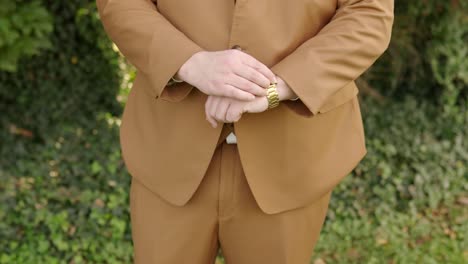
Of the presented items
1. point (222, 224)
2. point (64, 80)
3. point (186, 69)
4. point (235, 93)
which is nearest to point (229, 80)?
point (235, 93)

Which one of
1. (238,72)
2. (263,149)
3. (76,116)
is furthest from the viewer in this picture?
(76,116)

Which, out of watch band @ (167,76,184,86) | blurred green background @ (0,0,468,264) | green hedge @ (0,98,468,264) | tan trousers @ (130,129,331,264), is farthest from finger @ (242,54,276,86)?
green hedge @ (0,98,468,264)

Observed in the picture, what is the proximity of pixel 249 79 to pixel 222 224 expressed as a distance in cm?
59

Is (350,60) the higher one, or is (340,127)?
(350,60)

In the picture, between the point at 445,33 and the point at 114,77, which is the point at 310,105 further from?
the point at 114,77

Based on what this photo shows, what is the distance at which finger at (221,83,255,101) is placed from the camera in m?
1.62

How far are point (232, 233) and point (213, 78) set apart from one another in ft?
2.02

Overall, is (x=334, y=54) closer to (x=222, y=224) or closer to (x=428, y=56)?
(x=222, y=224)

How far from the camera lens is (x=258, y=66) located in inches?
64.7

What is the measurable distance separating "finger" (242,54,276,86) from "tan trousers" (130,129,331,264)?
0.34 m

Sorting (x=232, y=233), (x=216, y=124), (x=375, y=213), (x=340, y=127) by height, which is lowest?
(x=375, y=213)

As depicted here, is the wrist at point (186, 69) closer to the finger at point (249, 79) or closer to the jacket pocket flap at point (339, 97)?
the finger at point (249, 79)

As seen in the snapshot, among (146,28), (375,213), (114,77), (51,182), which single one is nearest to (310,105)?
(146,28)

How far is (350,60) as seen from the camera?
1.72 meters
